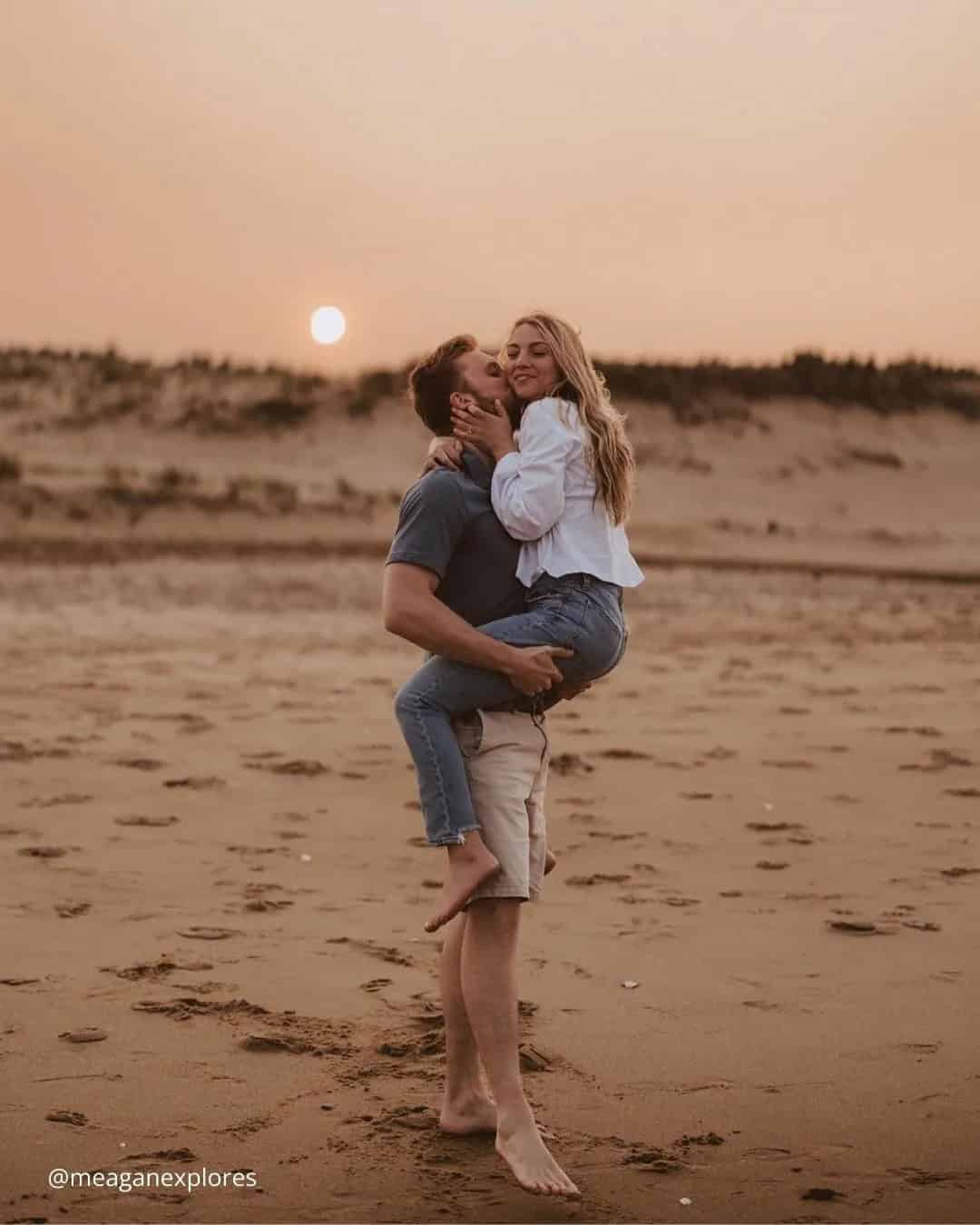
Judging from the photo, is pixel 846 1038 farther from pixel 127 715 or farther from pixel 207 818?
pixel 127 715

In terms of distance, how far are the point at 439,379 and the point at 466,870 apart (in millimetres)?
1136

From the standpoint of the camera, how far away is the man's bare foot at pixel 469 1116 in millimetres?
3922

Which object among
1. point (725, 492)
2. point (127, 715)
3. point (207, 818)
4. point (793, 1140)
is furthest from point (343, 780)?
point (725, 492)

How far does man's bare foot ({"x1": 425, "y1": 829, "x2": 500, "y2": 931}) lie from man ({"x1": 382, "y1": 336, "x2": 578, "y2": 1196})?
38 millimetres

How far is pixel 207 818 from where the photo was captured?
7203 millimetres

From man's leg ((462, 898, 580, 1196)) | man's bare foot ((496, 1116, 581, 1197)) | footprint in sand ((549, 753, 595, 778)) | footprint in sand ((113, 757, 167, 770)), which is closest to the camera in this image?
man's bare foot ((496, 1116, 581, 1197))

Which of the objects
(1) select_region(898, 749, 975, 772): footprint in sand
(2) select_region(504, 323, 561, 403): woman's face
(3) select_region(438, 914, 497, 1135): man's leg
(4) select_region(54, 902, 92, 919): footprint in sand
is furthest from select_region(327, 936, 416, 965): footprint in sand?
(1) select_region(898, 749, 975, 772): footprint in sand

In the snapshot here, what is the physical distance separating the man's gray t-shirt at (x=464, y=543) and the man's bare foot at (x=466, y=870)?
0.52m

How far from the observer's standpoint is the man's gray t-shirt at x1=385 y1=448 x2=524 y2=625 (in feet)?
12.3

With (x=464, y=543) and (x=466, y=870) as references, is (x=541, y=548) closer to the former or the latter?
(x=464, y=543)

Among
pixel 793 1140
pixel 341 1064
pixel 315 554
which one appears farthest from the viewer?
pixel 315 554

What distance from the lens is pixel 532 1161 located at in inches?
141

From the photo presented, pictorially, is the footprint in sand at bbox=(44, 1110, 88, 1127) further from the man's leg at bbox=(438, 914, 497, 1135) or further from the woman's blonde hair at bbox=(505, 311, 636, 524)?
the woman's blonde hair at bbox=(505, 311, 636, 524)

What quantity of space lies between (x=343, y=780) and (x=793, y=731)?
2.89 metres
